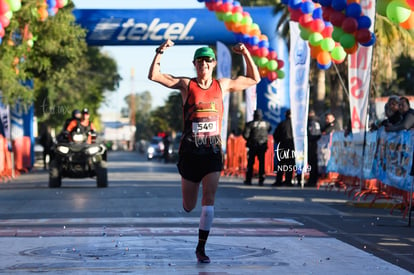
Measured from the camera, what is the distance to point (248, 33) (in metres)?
29.6

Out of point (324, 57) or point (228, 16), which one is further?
point (228, 16)

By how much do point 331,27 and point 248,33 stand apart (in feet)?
22.3

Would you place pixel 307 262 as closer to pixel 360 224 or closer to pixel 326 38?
pixel 360 224

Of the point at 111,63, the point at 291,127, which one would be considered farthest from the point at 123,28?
the point at 111,63

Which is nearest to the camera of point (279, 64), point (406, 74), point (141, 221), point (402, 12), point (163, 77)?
point (163, 77)

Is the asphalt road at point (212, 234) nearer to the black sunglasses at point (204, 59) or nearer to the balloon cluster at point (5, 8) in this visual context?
the black sunglasses at point (204, 59)

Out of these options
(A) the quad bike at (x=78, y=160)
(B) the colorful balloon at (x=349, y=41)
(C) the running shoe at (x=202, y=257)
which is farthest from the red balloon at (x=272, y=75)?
(C) the running shoe at (x=202, y=257)

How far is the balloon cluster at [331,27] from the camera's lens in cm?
1909

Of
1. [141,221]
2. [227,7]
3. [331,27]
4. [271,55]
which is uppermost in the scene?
[227,7]

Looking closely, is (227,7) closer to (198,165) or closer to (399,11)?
(399,11)

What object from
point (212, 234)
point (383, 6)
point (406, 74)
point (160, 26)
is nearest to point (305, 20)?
point (383, 6)

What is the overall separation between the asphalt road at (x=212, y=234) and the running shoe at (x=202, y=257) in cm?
7

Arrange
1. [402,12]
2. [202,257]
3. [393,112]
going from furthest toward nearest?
[393,112], [402,12], [202,257]

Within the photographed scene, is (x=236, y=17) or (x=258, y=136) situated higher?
(x=236, y=17)
